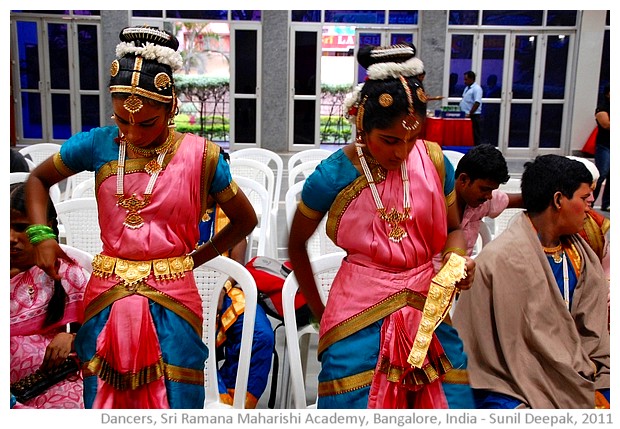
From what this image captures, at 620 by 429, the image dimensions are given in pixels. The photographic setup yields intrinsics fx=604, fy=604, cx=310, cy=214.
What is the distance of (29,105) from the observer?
1240cm

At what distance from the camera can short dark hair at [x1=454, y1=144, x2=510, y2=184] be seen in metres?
2.37

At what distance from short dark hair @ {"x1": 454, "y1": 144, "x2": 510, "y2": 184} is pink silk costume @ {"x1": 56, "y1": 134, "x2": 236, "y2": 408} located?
122 cm

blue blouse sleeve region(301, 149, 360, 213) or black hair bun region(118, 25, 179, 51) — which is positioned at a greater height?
black hair bun region(118, 25, 179, 51)

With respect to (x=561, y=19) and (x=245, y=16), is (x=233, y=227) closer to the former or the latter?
(x=245, y=16)

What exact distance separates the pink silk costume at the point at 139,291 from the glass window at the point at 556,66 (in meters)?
12.0

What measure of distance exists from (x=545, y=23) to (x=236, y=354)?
1141 centimetres

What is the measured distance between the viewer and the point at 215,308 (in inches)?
87.0

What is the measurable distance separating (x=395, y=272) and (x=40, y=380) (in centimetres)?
117

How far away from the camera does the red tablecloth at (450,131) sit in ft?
31.3

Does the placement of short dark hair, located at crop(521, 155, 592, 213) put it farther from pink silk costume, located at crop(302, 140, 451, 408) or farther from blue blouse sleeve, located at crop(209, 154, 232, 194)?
blue blouse sleeve, located at crop(209, 154, 232, 194)

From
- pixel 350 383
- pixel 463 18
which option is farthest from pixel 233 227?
pixel 463 18

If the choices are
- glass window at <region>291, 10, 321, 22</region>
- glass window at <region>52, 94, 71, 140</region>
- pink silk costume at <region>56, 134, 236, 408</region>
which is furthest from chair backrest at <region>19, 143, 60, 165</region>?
glass window at <region>52, 94, 71, 140</region>
